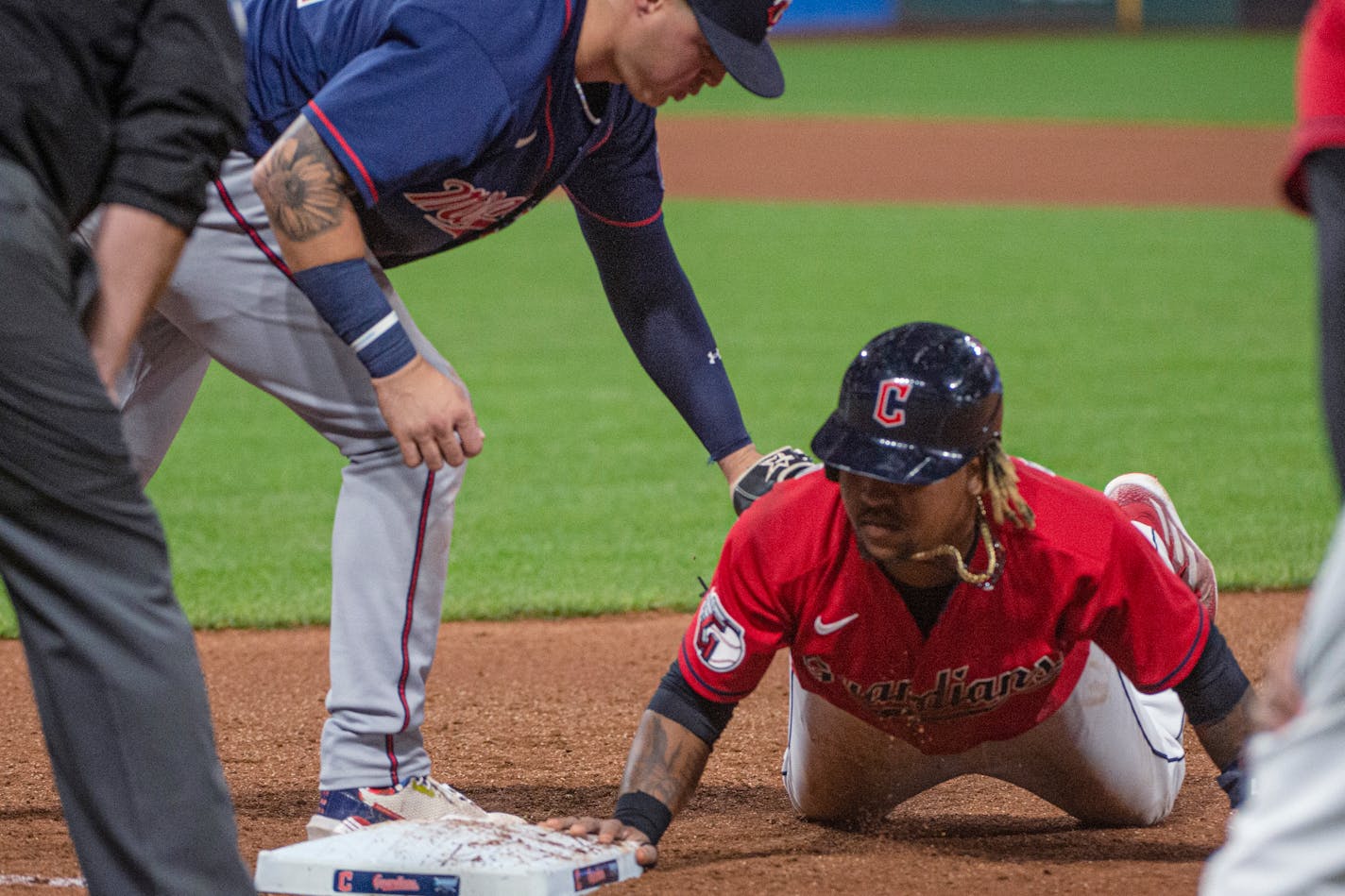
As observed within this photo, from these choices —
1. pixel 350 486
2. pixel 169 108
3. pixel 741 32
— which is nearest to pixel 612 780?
pixel 350 486

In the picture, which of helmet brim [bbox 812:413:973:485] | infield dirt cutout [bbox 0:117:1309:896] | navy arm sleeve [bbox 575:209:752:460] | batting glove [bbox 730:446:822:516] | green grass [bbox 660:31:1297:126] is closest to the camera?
helmet brim [bbox 812:413:973:485]

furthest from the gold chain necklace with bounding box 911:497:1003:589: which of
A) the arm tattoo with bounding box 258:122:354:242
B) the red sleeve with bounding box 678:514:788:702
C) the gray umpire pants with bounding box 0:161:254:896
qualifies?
the gray umpire pants with bounding box 0:161:254:896

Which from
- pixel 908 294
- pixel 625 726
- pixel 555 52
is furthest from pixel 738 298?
pixel 555 52

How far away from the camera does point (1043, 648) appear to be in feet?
10.1

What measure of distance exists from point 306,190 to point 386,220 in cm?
30

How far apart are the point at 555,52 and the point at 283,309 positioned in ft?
2.26

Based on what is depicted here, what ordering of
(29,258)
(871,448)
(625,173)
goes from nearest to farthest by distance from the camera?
(29,258), (871,448), (625,173)

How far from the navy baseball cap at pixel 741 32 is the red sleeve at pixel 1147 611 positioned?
1039mm

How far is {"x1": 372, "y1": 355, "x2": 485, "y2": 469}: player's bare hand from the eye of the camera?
2.91 meters

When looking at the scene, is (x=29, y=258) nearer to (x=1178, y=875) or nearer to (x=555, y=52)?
(x=555, y=52)

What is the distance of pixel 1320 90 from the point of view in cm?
217

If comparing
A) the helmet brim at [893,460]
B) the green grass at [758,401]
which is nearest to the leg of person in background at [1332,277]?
the helmet brim at [893,460]

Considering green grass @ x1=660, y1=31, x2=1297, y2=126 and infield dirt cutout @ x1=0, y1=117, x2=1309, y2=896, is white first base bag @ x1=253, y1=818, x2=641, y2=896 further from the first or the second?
green grass @ x1=660, y1=31, x2=1297, y2=126

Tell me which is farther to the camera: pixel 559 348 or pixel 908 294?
pixel 908 294
